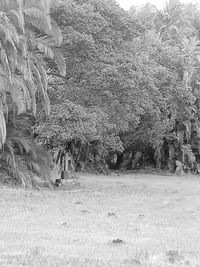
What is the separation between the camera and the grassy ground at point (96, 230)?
7355 mm

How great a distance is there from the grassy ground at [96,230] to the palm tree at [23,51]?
10.1ft

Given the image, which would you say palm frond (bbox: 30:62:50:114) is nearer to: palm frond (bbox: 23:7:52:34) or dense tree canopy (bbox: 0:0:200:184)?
dense tree canopy (bbox: 0:0:200:184)

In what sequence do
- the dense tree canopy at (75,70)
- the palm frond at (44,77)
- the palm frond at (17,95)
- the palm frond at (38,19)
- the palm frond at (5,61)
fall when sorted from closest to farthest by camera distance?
the palm frond at (5,61) → the palm frond at (17,95) → the dense tree canopy at (75,70) → the palm frond at (38,19) → the palm frond at (44,77)

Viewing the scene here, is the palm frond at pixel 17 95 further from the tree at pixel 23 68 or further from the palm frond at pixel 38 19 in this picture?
the palm frond at pixel 38 19

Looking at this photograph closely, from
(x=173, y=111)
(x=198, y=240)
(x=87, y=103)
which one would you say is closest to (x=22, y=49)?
(x=87, y=103)

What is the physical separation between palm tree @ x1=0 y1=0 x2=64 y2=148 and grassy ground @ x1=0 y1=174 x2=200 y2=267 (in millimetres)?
3079

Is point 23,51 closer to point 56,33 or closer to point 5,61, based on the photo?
point 5,61

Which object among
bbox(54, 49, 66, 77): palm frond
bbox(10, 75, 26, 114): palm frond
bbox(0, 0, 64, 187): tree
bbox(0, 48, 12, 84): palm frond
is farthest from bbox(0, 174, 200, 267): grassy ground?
bbox(54, 49, 66, 77): palm frond

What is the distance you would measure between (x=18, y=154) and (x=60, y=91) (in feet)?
9.43

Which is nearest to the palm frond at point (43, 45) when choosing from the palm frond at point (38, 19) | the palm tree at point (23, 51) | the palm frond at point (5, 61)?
the palm tree at point (23, 51)

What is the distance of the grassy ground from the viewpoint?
7355mm

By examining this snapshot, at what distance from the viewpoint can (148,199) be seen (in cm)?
1825

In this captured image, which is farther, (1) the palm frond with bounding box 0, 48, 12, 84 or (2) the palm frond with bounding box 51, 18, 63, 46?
(2) the palm frond with bounding box 51, 18, 63, 46

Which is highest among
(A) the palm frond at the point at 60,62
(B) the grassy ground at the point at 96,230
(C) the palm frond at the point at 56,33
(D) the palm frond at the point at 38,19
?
(D) the palm frond at the point at 38,19
